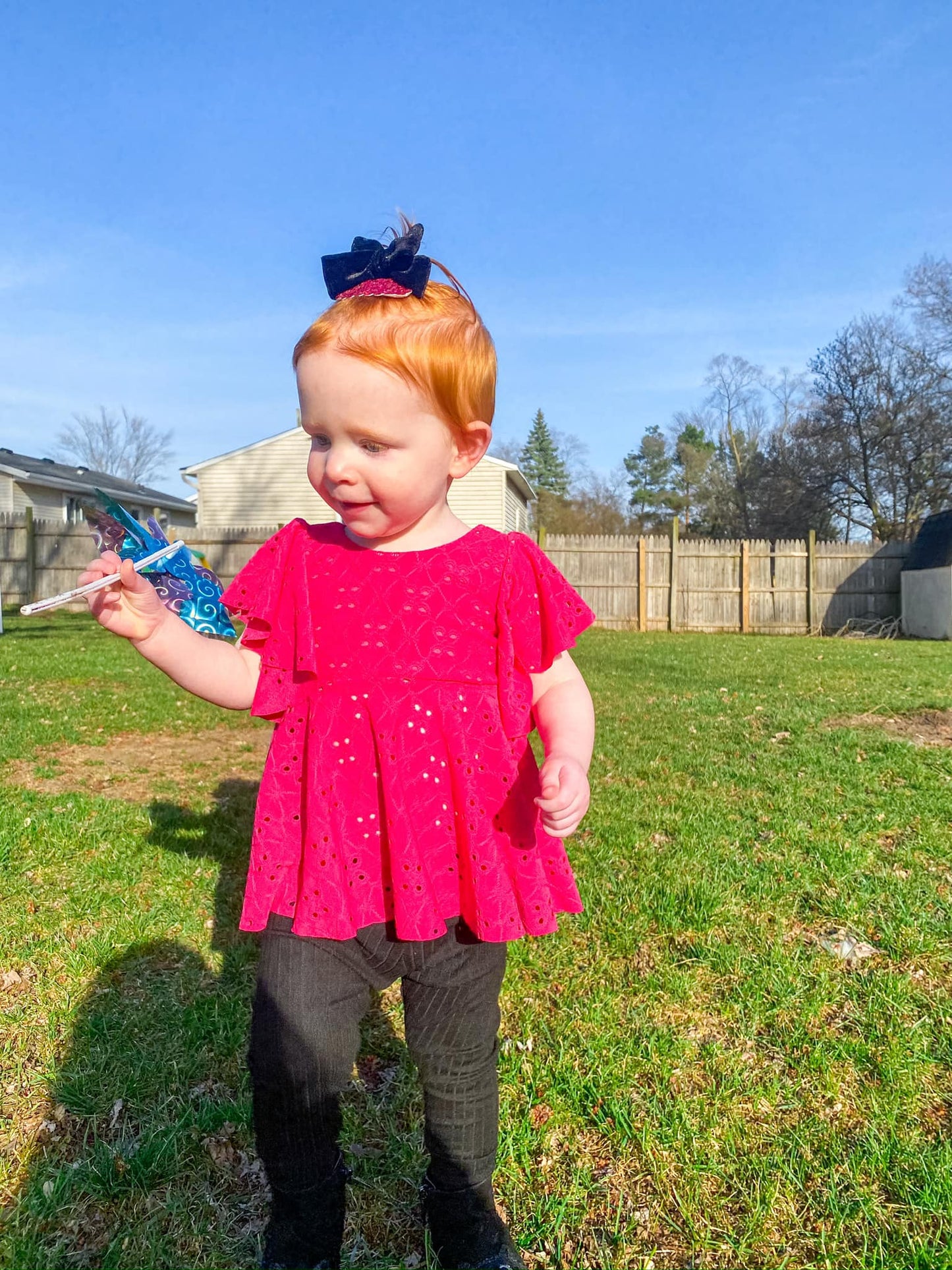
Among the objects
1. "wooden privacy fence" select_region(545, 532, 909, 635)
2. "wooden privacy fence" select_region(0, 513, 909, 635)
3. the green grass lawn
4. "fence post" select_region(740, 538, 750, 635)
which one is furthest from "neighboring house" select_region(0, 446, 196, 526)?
the green grass lawn

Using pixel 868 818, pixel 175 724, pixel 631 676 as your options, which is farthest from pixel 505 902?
pixel 631 676

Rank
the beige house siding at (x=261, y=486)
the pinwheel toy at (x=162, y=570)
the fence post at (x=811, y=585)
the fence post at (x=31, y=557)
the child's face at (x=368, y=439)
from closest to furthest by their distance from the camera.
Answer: the child's face at (x=368, y=439)
the pinwheel toy at (x=162, y=570)
the fence post at (x=811, y=585)
the fence post at (x=31, y=557)
the beige house siding at (x=261, y=486)

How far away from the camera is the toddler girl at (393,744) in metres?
1.62

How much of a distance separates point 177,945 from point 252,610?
1774mm

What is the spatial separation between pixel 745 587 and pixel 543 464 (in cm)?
4515

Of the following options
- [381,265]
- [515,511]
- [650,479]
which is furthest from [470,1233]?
[650,479]

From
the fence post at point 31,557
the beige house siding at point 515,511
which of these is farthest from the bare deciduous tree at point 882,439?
the fence post at point 31,557

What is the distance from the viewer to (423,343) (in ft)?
5.38

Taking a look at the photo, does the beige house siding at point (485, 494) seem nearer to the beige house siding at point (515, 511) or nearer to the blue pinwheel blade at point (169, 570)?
the beige house siding at point (515, 511)

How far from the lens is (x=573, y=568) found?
2031 cm

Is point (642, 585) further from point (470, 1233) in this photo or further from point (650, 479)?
point (650, 479)

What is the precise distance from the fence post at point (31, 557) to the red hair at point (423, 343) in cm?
2124

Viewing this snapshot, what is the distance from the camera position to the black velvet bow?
168cm

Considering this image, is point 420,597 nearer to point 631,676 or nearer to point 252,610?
point 252,610
